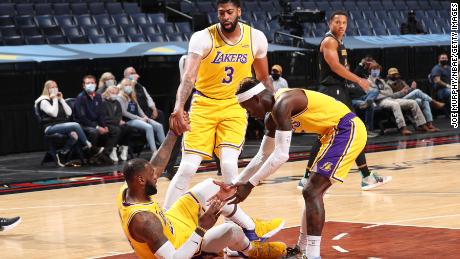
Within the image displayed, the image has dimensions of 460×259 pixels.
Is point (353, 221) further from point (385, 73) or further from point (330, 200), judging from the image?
point (385, 73)

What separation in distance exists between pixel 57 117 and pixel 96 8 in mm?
5062

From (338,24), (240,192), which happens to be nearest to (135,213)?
(240,192)

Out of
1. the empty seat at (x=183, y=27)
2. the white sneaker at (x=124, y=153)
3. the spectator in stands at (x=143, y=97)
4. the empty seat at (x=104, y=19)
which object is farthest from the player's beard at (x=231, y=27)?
the empty seat at (x=183, y=27)

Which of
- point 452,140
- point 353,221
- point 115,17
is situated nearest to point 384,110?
point 452,140

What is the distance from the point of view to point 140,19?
61.3 ft

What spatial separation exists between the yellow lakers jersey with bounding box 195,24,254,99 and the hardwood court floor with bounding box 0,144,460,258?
1.37m

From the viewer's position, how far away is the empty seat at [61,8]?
18156 millimetres

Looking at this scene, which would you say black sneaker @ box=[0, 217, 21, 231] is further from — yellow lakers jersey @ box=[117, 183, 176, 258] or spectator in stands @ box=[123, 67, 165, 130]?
spectator in stands @ box=[123, 67, 165, 130]

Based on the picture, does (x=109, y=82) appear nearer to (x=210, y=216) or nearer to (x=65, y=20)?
(x=65, y=20)

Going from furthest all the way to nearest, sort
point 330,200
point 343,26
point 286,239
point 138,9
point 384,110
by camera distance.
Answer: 1. point 138,9
2. point 384,110
3. point 343,26
4. point 330,200
5. point 286,239

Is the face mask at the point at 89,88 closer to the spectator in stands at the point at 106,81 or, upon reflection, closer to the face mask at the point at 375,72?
the spectator in stands at the point at 106,81

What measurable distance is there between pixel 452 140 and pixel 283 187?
5960 millimetres

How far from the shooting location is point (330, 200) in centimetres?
953

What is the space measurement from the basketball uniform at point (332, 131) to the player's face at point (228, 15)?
1.03 m
